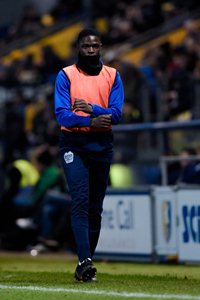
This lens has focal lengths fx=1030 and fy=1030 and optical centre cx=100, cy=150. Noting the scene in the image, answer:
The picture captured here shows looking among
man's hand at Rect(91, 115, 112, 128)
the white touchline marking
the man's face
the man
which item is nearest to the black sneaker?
the man

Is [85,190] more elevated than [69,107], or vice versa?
[69,107]

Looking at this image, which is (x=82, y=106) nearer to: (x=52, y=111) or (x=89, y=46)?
(x=89, y=46)

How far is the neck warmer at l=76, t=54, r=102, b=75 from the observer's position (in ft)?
28.7

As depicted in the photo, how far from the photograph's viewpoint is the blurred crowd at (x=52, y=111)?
15.0 metres

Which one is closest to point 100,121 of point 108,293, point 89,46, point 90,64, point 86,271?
point 90,64

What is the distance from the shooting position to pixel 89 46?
28.7 feet

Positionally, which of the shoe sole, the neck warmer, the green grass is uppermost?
the neck warmer

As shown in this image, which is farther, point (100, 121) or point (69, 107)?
point (69, 107)

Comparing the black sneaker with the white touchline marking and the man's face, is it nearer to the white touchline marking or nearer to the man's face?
the white touchline marking

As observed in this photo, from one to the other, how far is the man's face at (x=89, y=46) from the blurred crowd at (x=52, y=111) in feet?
14.6

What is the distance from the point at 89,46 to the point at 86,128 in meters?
0.70

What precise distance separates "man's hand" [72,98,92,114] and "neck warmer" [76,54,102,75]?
319 millimetres

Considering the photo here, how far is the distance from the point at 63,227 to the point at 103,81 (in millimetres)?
6745

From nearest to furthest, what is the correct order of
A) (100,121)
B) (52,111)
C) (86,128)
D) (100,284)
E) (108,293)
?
(108,293), (100,284), (100,121), (86,128), (52,111)
